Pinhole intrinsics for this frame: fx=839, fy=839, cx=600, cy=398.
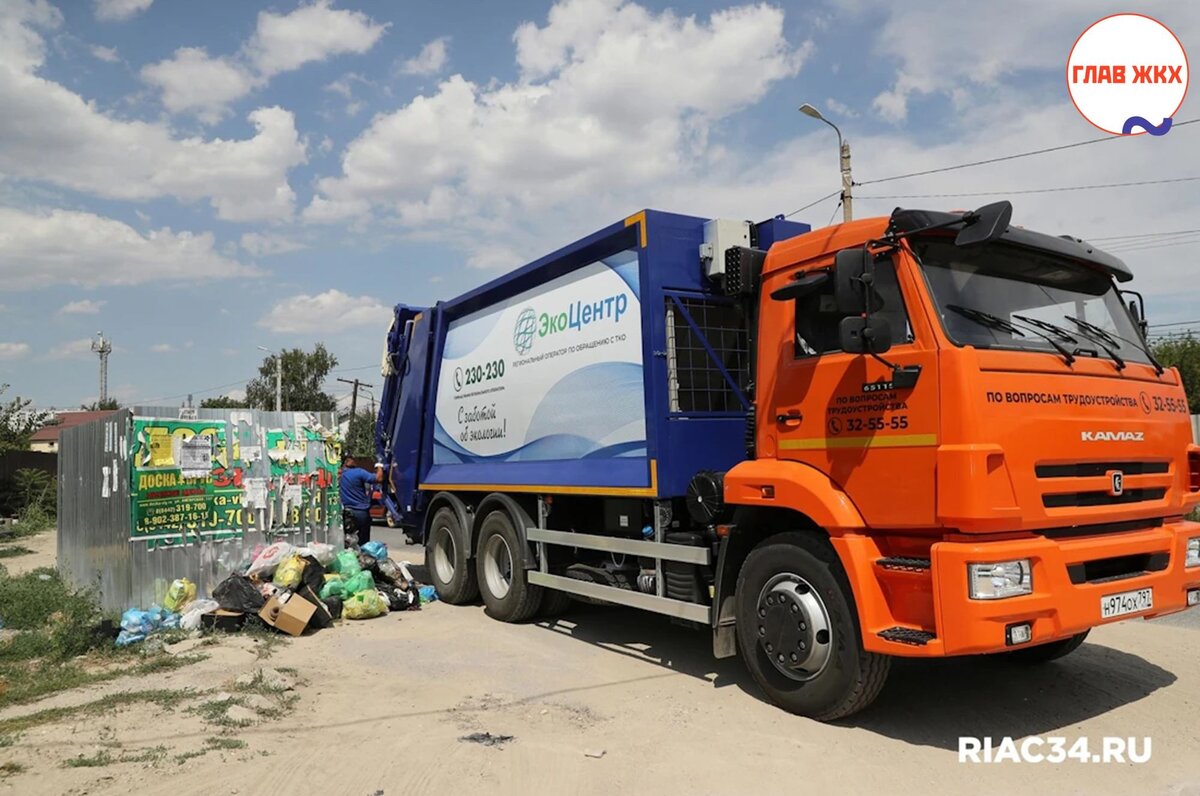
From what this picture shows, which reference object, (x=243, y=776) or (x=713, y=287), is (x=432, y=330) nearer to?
(x=713, y=287)

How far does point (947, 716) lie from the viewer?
4.91 m

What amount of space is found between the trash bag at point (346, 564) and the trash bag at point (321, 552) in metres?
0.06

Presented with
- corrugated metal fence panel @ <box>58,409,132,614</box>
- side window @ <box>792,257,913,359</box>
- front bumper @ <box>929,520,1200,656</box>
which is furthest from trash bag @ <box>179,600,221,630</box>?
front bumper @ <box>929,520,1200,656</box>

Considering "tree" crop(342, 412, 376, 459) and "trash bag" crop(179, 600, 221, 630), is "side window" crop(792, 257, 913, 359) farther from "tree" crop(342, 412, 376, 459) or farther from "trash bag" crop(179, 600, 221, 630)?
"tree" crop(342, 412, 376, 459)

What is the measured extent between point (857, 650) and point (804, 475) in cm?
99

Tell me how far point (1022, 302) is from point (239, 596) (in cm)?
684

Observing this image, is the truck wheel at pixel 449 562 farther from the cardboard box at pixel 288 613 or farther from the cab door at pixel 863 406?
the cab door at pixel 863 406

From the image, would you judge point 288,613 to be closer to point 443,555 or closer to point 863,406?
point 443,555

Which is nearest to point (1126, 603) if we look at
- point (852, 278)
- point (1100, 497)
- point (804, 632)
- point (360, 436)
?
point (1100, 497)

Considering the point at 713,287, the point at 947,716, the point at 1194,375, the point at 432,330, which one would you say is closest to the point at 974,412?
the point at 947,716

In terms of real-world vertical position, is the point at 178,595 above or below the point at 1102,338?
below

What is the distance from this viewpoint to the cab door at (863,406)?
169 inches

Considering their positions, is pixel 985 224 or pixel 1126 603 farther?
pixel 1126 603

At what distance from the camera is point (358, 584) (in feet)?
27.9
